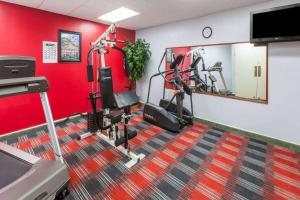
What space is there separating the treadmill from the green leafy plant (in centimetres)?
345

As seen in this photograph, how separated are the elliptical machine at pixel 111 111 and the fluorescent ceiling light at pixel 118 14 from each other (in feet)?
2.60

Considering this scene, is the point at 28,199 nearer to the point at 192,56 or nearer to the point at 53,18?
the point at 53,18

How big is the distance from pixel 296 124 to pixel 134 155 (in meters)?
2.73

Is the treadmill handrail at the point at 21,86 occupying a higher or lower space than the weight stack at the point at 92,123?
higher

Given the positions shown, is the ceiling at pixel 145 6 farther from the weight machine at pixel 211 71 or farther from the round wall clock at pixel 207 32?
the weight machine at pixel 211 71

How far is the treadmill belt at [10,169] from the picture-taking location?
1415mm

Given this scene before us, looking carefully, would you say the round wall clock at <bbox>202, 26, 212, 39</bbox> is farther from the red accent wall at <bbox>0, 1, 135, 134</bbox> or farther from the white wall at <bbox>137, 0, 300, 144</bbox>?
the red accent wall at <bbox>0, 1, 135, 134</bbox>

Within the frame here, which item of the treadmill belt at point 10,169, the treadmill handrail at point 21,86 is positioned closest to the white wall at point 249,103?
the treadmill handrail at point 21,86

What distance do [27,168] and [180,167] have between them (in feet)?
5.89

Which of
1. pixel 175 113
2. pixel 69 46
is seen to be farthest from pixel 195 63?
pixel 69 46

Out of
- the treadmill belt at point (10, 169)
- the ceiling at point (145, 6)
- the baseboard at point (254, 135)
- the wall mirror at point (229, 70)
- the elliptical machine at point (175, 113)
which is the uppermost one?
the ceiling at point (145, 6)

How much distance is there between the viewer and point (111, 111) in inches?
121

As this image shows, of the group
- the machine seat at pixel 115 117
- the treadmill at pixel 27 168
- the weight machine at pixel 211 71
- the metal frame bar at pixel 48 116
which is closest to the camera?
the treadmill at pixel 27 168

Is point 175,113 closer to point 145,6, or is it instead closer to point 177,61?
point 177,61
